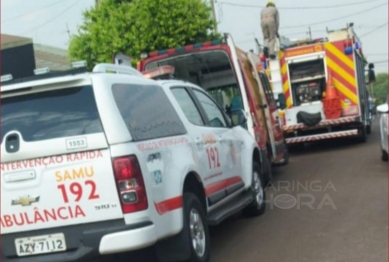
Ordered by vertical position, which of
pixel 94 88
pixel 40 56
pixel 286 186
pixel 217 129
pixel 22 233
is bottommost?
pixel 286 186

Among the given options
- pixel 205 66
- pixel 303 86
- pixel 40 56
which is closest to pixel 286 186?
pixel 205 66

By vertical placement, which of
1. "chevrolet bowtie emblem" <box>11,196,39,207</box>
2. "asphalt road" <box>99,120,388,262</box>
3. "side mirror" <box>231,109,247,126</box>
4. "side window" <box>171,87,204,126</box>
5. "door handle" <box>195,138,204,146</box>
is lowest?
"asphalt road" <box>99,120,388,262</box>

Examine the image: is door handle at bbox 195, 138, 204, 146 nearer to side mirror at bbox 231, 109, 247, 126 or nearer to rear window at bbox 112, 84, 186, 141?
rear window at bbox 112, 84, 186, 141

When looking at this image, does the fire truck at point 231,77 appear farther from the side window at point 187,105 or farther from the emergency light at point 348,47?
the emergency light at point 348,47

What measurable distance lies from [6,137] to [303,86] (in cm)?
1193

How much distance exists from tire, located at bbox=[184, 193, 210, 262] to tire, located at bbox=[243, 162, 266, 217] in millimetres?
2264

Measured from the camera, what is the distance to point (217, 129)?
24.6 ft

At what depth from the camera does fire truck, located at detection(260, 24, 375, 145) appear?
15.7 metres

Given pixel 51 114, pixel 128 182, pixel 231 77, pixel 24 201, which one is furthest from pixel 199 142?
pixel 231 77

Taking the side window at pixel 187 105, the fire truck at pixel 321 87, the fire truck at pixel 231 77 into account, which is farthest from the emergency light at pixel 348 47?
the side window at pixel 187 105

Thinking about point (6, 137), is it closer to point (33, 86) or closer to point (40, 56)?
point (33, 86)

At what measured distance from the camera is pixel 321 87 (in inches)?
637

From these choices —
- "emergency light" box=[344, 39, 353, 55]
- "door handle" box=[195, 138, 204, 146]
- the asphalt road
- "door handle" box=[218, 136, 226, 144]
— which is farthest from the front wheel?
"door handle" box=[195, 138, 204, 146]

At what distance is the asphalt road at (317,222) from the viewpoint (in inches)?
258
